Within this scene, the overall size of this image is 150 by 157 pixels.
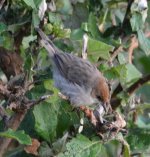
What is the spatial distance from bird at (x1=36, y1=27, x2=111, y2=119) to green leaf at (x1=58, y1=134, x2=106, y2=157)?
0.84 meters

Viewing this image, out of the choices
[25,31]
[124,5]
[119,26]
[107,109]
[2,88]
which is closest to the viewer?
[2,88]

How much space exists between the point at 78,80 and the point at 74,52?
873 millimetres

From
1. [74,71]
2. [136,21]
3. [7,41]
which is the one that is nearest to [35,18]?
[7,41]

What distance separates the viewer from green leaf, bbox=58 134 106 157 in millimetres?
2367

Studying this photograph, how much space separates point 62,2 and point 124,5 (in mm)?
525

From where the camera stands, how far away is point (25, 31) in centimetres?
301

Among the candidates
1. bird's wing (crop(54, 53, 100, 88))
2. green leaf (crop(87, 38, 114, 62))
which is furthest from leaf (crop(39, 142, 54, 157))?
bird's wing (crop(54, 53, 100, 88))

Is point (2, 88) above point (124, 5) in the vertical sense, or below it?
below

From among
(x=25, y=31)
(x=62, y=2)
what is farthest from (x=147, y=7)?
(x=25, y=31)

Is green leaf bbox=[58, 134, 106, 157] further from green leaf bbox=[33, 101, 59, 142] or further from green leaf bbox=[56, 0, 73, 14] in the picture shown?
green leaf bbox=[56, 0, 73, 14]

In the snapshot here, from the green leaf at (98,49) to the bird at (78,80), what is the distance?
459 millimetres

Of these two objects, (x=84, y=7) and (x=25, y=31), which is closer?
(x=25, y=31)

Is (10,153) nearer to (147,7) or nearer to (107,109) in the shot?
(107,109)

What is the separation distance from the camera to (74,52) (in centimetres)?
315
